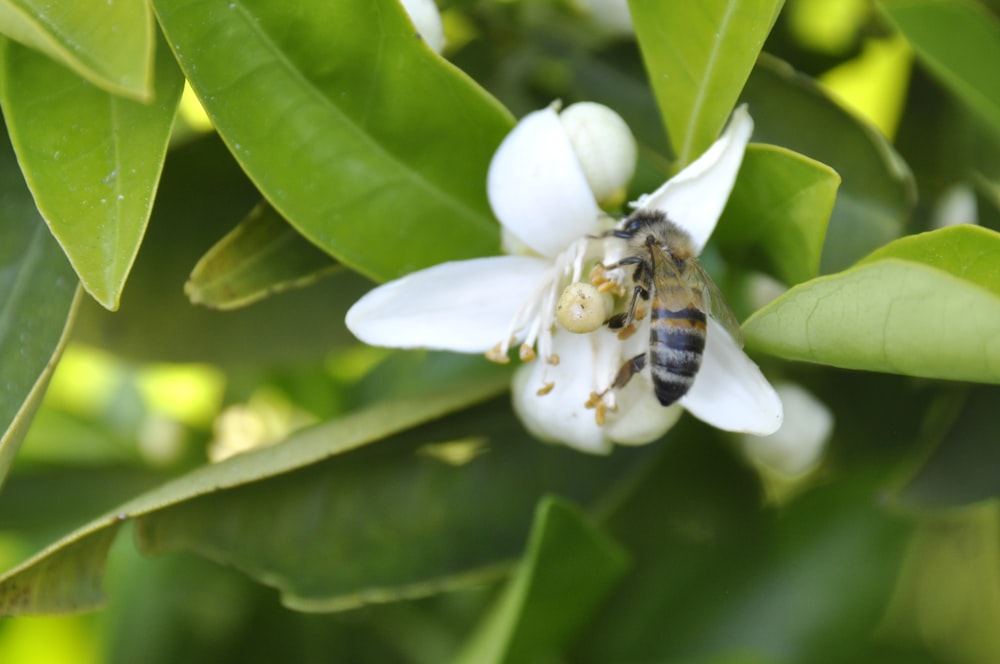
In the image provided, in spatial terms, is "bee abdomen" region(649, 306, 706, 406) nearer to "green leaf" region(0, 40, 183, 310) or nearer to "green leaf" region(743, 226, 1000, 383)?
"green leaf" region(743, 226, 1000, 383)

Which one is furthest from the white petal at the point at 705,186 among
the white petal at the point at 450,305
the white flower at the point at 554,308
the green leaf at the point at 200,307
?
the green leaf at the point at 200,307

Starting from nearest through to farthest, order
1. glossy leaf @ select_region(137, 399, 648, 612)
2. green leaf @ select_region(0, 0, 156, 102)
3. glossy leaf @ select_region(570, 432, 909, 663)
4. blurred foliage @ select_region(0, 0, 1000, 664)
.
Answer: green leaf @ select_region(0, 0, 156, 102), blurred foliage @ select_region(0, 0, 1000, 664), glossy leaf @ select_region(137, 399, 648, 612), glossy leaf @ select_region(570, 432, 909, 663)

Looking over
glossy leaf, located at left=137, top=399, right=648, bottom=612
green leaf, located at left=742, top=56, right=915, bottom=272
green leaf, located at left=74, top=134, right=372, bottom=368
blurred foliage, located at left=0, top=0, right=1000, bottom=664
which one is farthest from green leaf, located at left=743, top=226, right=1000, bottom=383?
green leaf, located at left=74, top=134, right=372, bottom=368

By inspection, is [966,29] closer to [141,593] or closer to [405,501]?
[405,501]

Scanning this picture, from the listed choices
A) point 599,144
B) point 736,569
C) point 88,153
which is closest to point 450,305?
point 599,144

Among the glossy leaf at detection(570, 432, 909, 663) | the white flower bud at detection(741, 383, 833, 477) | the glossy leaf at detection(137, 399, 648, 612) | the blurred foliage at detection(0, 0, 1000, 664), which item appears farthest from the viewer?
the glossy leaf at detection(570, 432, 909, 663)

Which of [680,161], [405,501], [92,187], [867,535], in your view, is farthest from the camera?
[867,535]

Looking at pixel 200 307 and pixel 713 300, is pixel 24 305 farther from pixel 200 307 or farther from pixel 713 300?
pixel 713 300

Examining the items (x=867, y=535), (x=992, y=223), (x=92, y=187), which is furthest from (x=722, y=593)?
(x=92, y=187)
